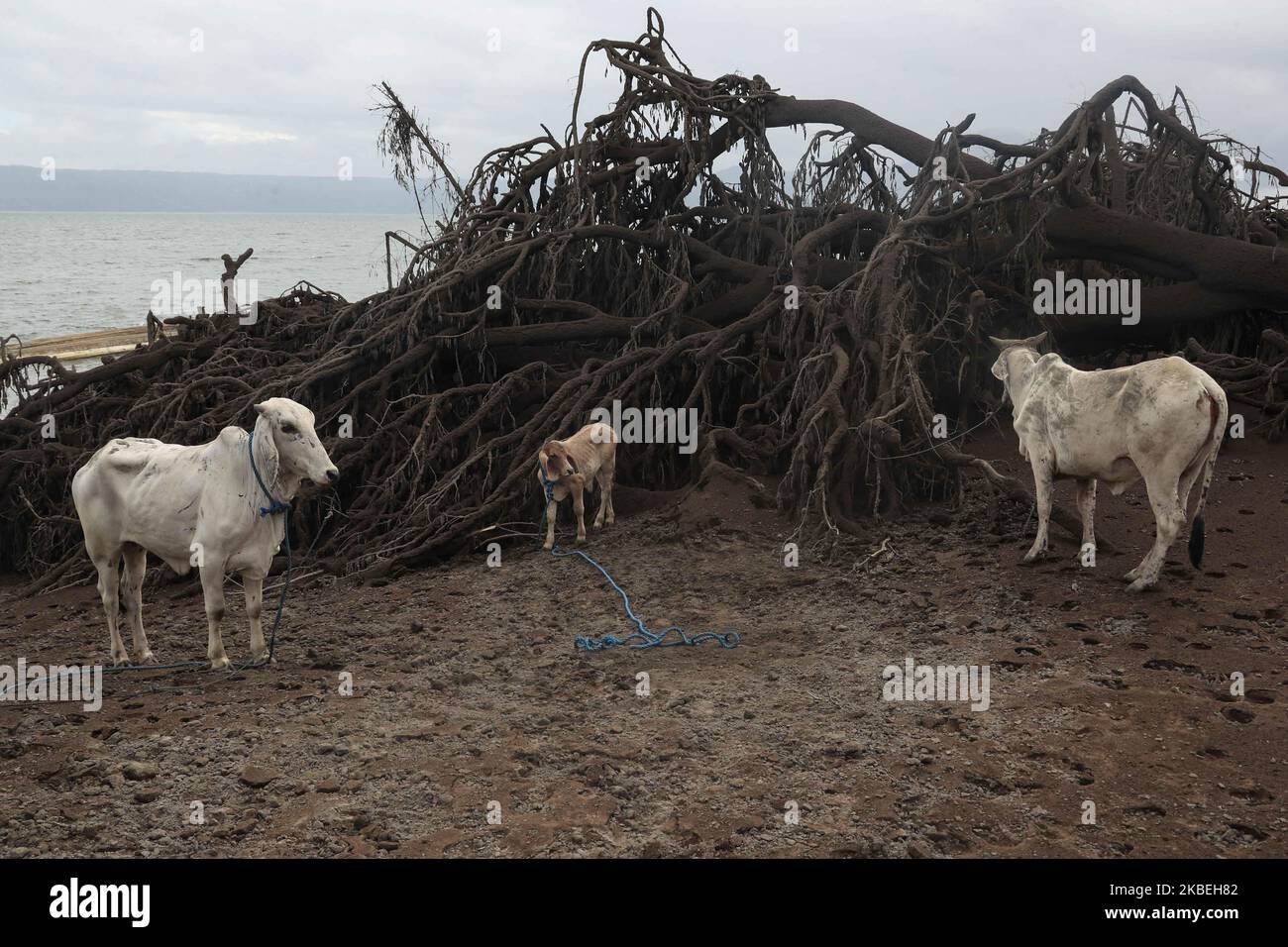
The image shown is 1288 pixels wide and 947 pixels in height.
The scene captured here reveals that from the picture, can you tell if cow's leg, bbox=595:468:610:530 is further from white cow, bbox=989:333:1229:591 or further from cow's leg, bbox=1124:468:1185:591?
cow's leg, bbox=1124:468:1185:591

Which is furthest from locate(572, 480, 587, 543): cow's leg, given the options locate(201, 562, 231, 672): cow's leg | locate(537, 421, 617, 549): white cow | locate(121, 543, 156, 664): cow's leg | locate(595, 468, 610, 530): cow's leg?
locate(121, 543, 156, 664): cow's leg

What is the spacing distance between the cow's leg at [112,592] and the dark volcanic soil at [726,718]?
321mm

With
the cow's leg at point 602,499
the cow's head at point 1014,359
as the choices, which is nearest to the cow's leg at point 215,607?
the cow's leg at point 602,499

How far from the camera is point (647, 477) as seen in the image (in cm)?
993

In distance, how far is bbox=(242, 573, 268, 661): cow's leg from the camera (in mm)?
6383

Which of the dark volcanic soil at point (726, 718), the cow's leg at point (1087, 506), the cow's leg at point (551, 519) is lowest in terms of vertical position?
the dark volcanic soil at point (726, 718)

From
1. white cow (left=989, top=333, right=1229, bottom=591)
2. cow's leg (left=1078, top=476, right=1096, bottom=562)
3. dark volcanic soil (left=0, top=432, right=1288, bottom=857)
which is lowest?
dark volcanic soil (left=0, top=432, right=1288, bottom=857)

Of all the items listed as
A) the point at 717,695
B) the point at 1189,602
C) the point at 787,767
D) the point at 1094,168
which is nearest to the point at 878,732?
the point at 787,767

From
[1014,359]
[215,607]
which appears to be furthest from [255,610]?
[1014,359]

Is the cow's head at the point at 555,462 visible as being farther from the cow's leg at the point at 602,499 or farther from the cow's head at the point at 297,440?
the cow's head at the point at 297,440

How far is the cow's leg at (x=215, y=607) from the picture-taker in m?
6.23

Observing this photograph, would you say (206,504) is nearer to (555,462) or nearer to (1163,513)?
(555,462)

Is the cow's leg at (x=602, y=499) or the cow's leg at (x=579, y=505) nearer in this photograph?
the cow's leg at (x=579, y=505)

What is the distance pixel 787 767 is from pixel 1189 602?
9.54ft
